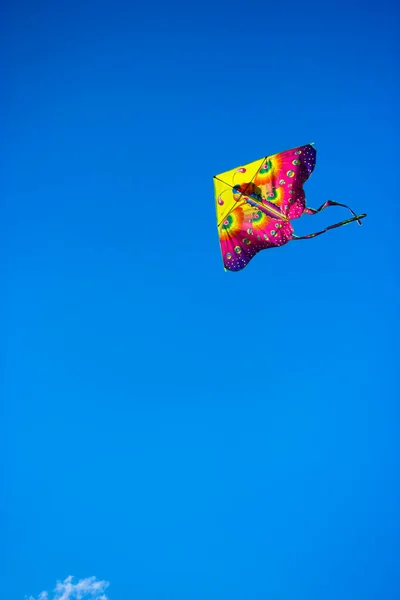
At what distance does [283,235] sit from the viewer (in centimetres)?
923

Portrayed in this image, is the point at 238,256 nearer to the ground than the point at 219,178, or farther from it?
nearer to the ground

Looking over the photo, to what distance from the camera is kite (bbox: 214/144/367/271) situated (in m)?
9.17

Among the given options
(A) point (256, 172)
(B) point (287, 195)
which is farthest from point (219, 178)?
(B) point (287, 195)

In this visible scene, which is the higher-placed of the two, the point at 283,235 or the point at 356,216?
the point at 283,235

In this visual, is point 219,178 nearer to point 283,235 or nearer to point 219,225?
point 219,225

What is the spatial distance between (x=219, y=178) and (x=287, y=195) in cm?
159

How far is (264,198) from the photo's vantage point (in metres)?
9.36

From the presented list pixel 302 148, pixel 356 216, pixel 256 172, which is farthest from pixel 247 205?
pixel 356 216

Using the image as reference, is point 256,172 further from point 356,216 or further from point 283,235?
point 356,216

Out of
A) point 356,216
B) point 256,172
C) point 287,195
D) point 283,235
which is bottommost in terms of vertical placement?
point 356,216

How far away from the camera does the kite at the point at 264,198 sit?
30.1ft

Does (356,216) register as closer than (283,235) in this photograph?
Yes

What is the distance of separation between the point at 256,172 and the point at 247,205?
75 cm

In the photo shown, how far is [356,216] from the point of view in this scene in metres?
8.06
